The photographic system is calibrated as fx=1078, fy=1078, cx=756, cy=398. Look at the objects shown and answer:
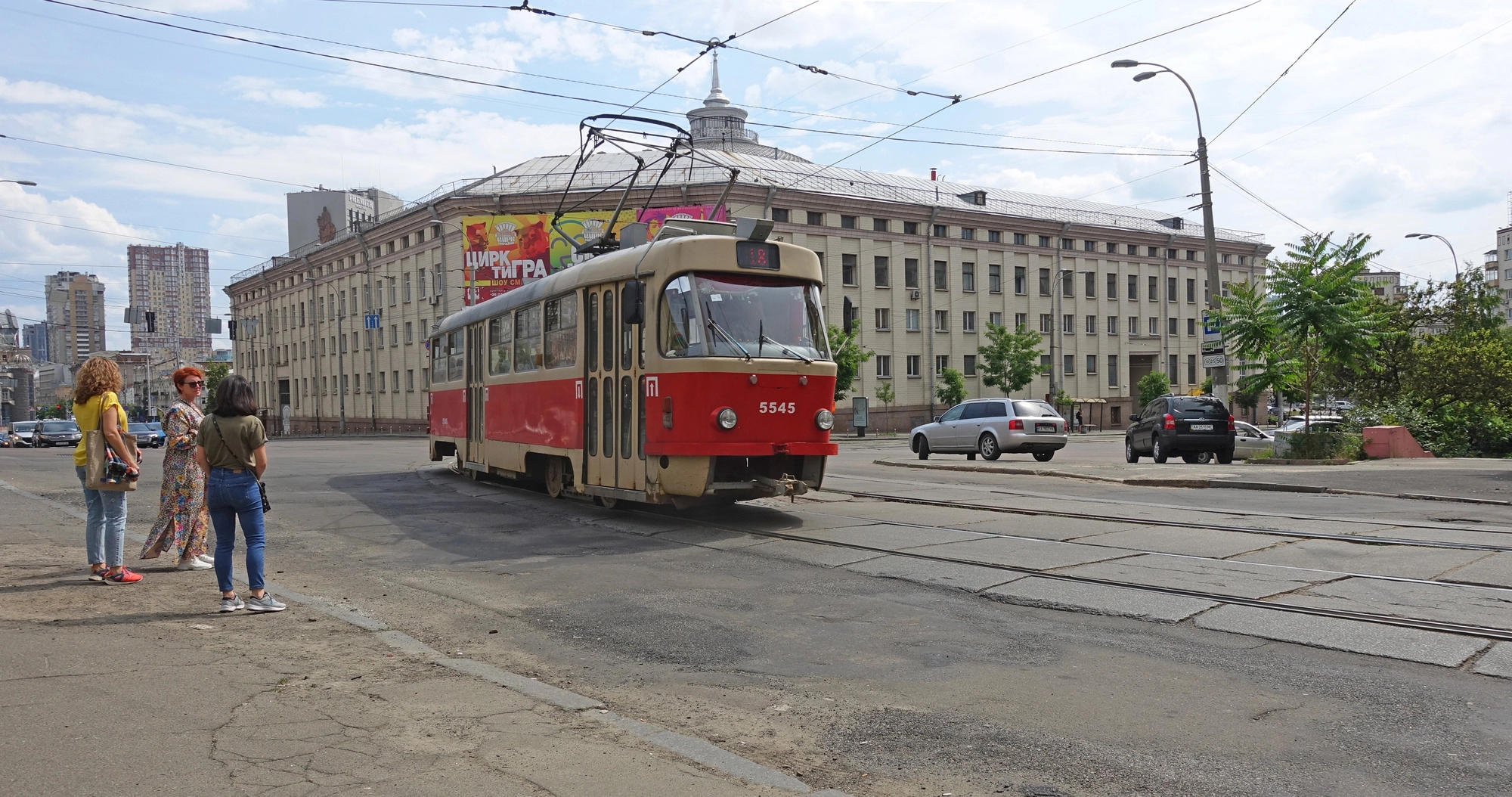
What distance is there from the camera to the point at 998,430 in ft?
85.8

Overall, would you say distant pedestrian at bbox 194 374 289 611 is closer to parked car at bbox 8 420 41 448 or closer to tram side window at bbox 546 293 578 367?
tram side window at bbox 546 293 578 367

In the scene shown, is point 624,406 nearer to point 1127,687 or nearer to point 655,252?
point 655,252

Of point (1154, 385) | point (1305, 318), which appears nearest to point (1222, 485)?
point (1305, 318)

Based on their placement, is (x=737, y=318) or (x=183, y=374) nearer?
(x=183, y=374)

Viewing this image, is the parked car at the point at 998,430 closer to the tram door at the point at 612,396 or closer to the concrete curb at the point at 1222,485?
the concrete curb at the point at 1222,485

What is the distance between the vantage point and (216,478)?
7.19m

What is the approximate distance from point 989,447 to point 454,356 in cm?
1353

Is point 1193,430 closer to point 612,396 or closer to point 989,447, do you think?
point 989,447

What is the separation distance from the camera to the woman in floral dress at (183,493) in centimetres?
896

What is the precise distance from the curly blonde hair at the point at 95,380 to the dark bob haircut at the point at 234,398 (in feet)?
4.27

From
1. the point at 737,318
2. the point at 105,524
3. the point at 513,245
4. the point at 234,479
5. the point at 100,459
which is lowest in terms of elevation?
the point at 105,524

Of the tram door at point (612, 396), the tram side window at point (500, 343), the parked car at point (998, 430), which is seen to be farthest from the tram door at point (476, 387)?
the parked car at point (998, 430)

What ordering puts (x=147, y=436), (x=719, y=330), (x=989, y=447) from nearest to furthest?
(x=719, y=330), (x=989, y=447), (x=147, y=436)

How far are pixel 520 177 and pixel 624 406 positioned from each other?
2098 inches
